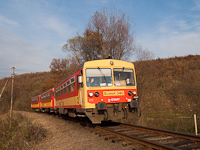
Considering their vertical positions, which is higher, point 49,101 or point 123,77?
point 123,77

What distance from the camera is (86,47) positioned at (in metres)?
23.5

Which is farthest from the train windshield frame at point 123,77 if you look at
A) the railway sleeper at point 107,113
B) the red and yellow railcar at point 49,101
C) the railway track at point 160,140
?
the red and yellow railcar at point 49,101

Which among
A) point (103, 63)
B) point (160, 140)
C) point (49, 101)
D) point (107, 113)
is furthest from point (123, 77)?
point (49, 101)

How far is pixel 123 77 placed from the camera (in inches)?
350

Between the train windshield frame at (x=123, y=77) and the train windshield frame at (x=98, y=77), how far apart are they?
30 centimetres

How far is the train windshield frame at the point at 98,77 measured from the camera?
27.3 ft

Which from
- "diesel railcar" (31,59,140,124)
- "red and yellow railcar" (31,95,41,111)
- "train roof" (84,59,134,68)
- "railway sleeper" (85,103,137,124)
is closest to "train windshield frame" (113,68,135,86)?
"diesel railcar" (31,59,140,124)

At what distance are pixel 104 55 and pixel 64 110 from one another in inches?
370

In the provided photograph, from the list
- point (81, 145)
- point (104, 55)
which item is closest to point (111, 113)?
point (81, 145)

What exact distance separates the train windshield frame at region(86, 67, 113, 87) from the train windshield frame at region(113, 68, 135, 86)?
30cm

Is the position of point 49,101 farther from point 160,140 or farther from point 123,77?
point 160,140

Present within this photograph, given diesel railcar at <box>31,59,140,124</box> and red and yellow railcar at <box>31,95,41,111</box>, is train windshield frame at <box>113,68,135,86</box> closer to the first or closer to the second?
diesel railcar at <box>31,59,140,124</box>

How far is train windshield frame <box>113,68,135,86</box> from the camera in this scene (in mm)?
8680

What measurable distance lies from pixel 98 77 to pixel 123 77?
4.11ft
